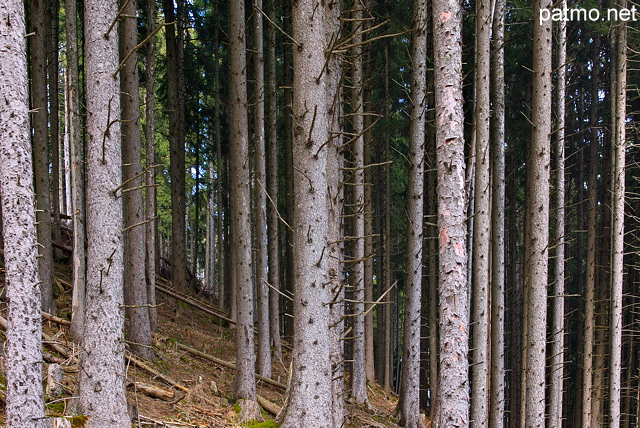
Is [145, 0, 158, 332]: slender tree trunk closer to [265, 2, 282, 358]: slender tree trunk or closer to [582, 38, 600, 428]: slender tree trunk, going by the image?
[265, 2, 282, 358]: slender tree trunk

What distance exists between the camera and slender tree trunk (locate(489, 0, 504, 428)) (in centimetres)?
1170

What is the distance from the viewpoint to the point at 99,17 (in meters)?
5.56

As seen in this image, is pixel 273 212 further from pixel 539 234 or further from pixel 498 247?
pixel 539 234

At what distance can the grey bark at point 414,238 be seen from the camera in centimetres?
1185

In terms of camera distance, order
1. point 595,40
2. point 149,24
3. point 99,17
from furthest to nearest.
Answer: point 595,40 < point 149,24 < point 99,17

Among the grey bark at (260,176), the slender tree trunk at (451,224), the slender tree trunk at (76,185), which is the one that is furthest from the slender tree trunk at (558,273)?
the slender tree trunk at (76,185)

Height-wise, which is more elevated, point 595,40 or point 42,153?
point 595,40

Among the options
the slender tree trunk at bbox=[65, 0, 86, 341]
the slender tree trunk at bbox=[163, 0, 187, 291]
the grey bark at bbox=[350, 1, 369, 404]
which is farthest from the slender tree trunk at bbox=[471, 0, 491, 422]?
the slender tree trunk at bbox=[163, 0, 187, 291]

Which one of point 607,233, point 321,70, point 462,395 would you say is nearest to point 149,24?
point 321,70

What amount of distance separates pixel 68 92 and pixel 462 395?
23.3 feet

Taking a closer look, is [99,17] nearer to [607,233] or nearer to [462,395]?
[462,395]

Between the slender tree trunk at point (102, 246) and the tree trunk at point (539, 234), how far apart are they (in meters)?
7.04

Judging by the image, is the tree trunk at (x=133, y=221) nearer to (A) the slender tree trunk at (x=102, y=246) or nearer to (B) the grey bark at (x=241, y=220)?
(B) the grey bark at (x=241, y=220)

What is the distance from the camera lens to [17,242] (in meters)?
5.10
